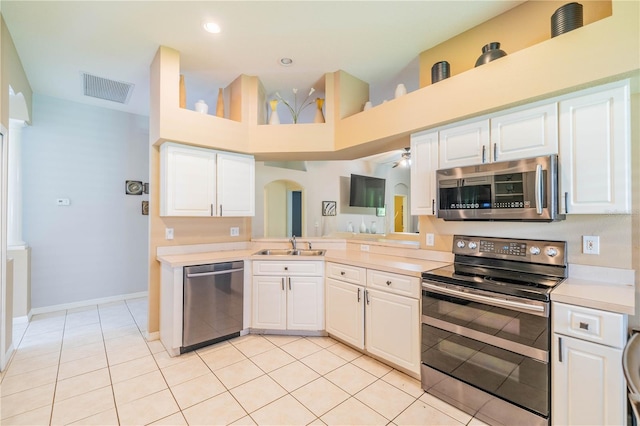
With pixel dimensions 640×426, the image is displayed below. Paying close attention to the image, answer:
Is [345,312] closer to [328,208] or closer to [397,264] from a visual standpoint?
[397,264]

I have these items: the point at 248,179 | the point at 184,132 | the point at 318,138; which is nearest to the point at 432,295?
the point at 318,138

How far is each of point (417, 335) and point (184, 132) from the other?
2.85 m

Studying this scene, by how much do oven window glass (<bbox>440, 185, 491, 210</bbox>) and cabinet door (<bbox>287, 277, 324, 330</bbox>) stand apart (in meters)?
1.45

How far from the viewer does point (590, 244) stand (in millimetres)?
1890

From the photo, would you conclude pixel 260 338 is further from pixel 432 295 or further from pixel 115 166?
pixel 115 166

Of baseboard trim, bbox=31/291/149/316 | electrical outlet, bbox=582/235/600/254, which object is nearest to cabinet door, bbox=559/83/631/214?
electrical outlet, bbox=582/235/600/254

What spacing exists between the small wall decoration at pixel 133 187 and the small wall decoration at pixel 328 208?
3.22 m

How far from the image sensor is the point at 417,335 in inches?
85.6

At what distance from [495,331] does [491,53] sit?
199 cm

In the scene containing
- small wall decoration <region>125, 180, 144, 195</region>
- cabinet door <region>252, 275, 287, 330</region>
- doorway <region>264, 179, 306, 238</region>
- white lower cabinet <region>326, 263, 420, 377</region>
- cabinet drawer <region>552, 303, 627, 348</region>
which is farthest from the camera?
doorway <region>264, 179, 306, 238</region>

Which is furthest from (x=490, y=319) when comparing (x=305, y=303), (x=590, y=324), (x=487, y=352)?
(x=305, y=303)

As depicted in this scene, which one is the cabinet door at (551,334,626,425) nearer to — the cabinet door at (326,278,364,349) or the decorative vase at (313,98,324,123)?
the cabinet door at (326,278,364,349)

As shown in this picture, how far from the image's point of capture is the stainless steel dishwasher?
2.64 m

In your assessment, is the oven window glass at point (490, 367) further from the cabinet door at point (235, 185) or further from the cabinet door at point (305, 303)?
the cabinet door at point (235, 185)
